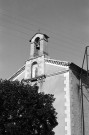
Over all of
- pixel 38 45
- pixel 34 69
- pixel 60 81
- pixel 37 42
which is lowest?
pixel 60 81

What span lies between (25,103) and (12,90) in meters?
1.52

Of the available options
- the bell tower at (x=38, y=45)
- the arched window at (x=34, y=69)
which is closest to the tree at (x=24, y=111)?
the arched window at (x=34, y=69)

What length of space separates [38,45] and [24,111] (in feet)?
39.5

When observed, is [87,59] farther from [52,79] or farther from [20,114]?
[20,114]

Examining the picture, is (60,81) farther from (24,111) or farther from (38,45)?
(24,111)

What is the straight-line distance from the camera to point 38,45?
29375 millimetres

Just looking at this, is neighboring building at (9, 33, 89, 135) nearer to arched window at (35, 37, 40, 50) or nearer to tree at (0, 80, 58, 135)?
arched window at (35, 37, 40, 50)

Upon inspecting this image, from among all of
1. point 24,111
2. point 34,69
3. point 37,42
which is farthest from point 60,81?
point 24,111

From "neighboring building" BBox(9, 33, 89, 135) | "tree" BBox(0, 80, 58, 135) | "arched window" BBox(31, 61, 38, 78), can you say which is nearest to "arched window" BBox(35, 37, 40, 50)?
"neighboring building" BBox(9, 33, 89, 135)

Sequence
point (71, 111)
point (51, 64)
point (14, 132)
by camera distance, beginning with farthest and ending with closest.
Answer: point (51, 64) < point (71, 111) < point (14, 132)

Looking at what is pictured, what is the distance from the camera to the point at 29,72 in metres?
28.5

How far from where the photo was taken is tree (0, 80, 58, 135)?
18266 mm

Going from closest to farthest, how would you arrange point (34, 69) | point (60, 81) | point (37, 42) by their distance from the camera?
point (60, 81) < point (34, 69) < point (37, 42)

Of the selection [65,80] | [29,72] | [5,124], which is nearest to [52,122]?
[5,124]
